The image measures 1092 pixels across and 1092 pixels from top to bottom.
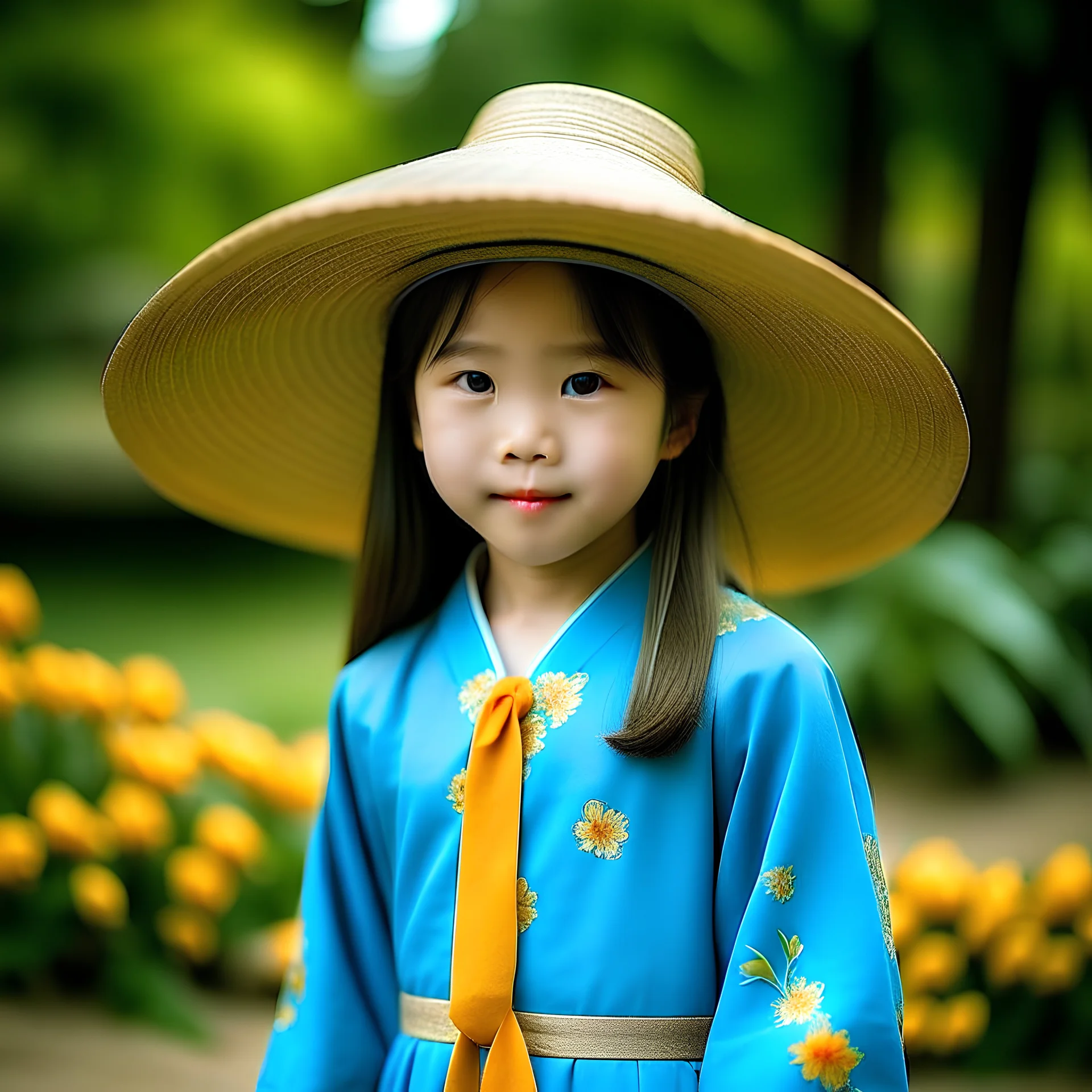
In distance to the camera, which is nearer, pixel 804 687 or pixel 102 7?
pixel 804 687

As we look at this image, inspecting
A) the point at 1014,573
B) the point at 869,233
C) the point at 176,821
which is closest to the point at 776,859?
the point at 176,821

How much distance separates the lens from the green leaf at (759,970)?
1244 millimetres

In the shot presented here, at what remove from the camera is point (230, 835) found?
2643 mm

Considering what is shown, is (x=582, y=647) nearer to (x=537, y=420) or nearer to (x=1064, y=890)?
(x=537, y=420)

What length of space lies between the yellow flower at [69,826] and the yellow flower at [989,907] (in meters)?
1.78

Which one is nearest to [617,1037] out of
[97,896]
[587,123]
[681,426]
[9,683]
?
[681,426]

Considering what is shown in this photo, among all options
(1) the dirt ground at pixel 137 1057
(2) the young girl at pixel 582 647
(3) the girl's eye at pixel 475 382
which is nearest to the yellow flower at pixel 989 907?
(1) the dirt ground at pixel 137 1057

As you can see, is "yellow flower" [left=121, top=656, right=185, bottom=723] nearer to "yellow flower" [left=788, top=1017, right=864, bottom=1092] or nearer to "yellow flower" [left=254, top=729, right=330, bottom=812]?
"yellow flower" [left=254, top=729, right=330, bottom=812]

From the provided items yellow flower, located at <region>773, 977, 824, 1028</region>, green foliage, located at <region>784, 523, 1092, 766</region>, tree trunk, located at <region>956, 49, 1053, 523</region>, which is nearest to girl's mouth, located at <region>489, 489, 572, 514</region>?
yellow flower, located at <region>773, 977, 824, 1028</region>

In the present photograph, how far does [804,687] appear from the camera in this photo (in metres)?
1.31

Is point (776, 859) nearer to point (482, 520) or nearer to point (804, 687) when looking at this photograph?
point (804, 687)

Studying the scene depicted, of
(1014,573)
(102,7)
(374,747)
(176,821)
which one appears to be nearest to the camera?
(374,747)

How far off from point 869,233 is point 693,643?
11.2 ft

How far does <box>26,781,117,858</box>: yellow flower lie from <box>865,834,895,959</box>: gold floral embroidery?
1.75m
